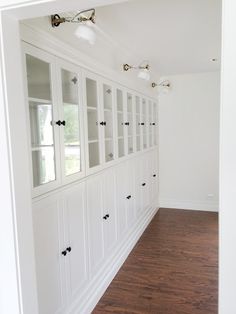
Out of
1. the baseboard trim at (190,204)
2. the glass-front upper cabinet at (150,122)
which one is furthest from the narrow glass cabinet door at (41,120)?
the baseboard trim at (190,204)

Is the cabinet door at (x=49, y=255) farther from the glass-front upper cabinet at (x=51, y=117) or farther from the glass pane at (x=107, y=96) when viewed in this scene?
the glass pane at (x=107, y=96)

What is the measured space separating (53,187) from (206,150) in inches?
146

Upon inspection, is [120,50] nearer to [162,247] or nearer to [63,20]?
[63,20]

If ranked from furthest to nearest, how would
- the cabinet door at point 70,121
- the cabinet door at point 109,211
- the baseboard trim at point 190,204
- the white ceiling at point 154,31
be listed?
the baseboard trim at point 190,204
the cabinet door at point 109,211
the white ceiling at point 154,31
the cabinet door at point 70,121

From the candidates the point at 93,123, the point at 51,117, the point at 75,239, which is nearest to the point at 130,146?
the point at 93,123

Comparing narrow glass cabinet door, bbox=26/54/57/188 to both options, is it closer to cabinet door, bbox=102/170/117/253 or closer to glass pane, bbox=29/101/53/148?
glass pane, bbox=29/101/53/148

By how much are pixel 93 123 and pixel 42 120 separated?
0.75 m

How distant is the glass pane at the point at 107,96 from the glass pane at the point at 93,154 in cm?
48

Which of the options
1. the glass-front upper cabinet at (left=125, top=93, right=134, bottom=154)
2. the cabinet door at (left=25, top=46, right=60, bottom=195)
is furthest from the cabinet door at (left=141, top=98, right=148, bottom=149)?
the cabinet door at (left=25, top=46, right=60, bottom=195)

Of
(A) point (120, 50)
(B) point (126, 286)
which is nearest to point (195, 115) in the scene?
(A) point (120, 50)

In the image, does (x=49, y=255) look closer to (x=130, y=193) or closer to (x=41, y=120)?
(x=41, y=120)

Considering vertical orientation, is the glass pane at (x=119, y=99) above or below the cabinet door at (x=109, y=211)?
above

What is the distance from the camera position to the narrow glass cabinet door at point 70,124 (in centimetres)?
Result: 193

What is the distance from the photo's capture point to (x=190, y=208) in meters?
5.03
